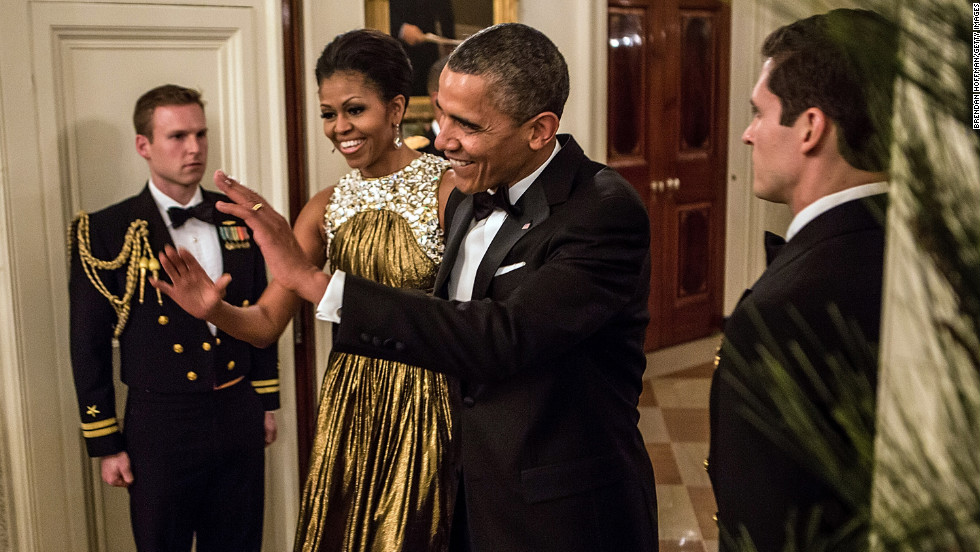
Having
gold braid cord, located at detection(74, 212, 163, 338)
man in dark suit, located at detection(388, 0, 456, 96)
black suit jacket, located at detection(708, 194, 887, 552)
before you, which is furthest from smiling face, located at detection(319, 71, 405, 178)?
black suit jacket, located at detection(708, 194, 887, 552)

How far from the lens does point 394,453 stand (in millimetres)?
2488

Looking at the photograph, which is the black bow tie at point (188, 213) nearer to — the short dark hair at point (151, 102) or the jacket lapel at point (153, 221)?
the jacket lapel at point (153, 221)

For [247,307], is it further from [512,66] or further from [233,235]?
[512,66]

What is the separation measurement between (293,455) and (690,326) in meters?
3.67

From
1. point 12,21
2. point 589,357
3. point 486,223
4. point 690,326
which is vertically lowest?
point 690,326

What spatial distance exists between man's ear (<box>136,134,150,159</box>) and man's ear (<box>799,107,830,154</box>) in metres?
1.94

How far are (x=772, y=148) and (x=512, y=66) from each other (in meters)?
0.64

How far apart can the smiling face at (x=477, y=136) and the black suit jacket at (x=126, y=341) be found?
1.12 metres

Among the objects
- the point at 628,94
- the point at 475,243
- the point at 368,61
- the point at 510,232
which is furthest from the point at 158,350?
the point at 628,94

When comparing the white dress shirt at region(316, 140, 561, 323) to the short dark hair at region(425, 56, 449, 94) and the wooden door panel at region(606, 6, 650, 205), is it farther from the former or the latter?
the wooden door panel at region(606, 6, 650, 205)

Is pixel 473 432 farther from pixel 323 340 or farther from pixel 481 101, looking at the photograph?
pixel 323 340

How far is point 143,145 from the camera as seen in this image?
2629 mm

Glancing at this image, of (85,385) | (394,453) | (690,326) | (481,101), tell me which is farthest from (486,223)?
(690,326)

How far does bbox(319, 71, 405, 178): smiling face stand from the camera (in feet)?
8.05
